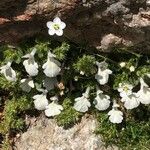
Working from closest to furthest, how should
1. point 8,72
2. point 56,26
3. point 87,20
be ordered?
point 56,26 → point 87,20 → point 8,72

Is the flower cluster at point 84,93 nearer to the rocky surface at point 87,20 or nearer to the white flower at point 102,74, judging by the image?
the white flower at point 102,74

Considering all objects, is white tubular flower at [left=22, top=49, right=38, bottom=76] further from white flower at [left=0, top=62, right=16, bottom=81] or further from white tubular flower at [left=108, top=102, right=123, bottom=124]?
white tubular flower at [left=108, top=102, right=123, bottom=124]

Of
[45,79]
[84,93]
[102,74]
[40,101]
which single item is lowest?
[40,101]

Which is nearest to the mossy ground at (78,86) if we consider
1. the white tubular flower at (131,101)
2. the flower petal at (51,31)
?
the white tubular flower at (131,101)

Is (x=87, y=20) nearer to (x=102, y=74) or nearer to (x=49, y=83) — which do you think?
(x=102, y=74)

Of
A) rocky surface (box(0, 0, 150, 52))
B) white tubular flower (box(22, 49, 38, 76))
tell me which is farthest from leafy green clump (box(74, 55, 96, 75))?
white tubular flower (box(22, 49, 38, 76))

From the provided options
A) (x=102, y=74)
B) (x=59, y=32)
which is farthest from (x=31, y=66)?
(x=102, y=74)

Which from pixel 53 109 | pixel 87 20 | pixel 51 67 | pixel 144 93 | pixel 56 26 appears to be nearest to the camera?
pixel 56 26
